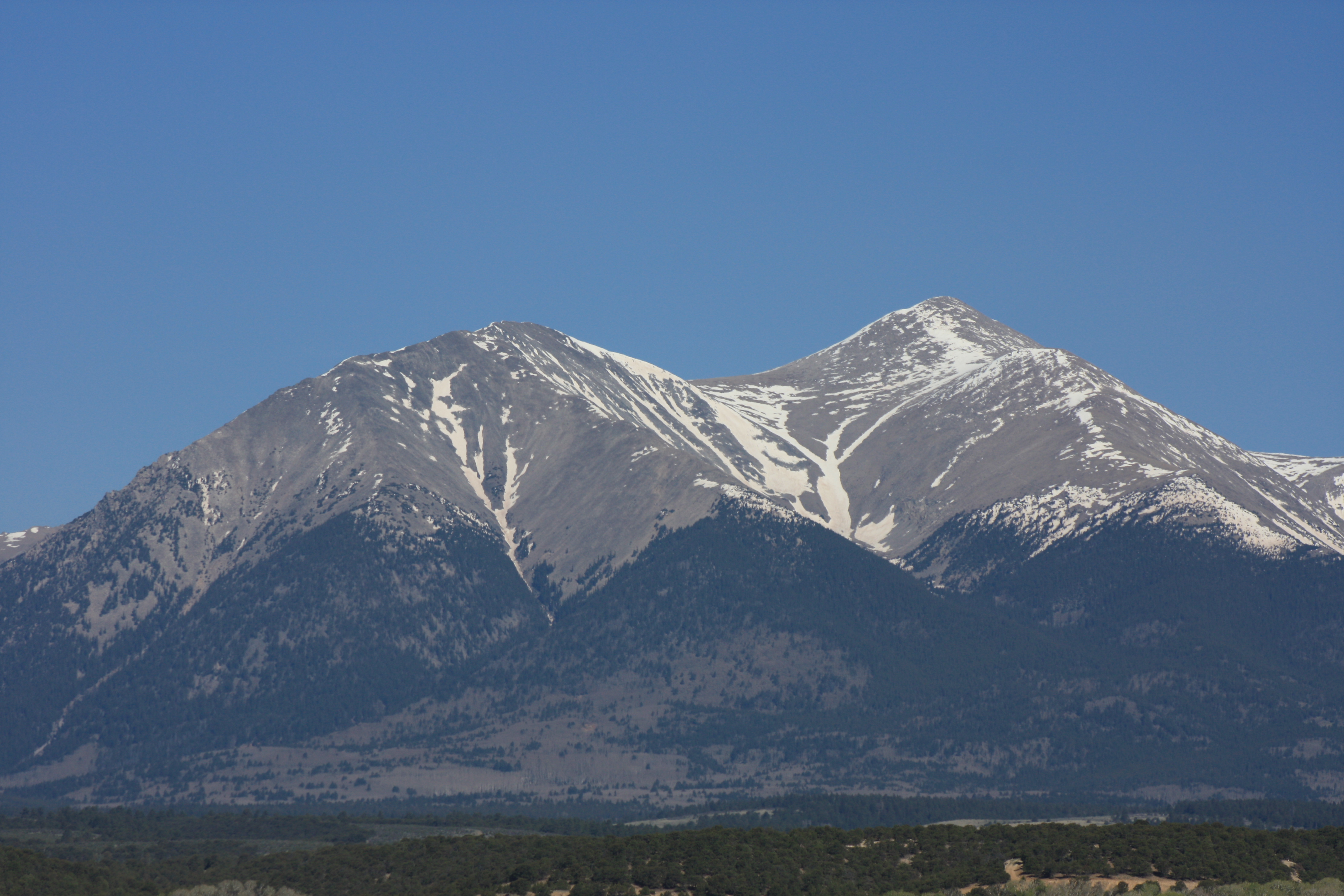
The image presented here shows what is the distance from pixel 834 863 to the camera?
16562cm

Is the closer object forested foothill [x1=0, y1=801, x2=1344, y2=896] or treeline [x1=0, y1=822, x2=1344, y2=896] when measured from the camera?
forested foothill [x1=0, y1=801, x2=1344, y2=896]

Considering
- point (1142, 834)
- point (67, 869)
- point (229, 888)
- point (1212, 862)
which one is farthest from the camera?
point (67, 869)

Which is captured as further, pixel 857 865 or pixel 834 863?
pixel 834 863

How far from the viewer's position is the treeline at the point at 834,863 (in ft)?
513

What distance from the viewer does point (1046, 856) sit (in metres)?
160

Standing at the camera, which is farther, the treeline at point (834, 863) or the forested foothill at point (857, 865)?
the treeline at point (834, 863)

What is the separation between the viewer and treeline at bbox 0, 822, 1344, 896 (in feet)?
513

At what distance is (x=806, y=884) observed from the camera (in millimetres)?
158500

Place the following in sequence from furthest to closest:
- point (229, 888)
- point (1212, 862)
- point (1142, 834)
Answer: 1. point (229, 888)
2. point (1142, 834)
3. point (1212, 862)

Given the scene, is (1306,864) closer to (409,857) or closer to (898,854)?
(898,854)

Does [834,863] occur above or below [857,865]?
above

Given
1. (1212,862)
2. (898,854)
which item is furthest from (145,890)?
(1212,862)

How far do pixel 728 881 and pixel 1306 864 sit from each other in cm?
5153

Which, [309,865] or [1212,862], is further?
[309,865]
